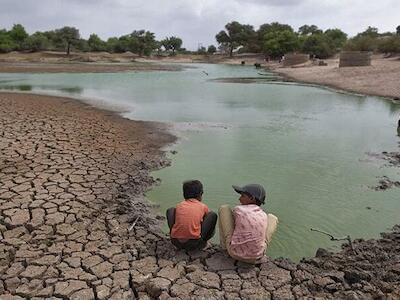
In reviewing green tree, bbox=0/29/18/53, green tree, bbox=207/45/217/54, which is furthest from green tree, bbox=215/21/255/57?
green tree, bbox=0/29/18/53

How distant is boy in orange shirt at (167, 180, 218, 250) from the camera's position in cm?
412

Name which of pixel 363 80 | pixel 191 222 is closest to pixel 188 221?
pixel 191 222

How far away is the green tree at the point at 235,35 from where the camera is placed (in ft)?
276

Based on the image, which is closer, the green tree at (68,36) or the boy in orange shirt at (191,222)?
the boy in orange shirt at (191,222)

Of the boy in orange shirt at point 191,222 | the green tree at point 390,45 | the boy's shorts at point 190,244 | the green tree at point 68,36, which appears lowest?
the boy's shorts at point 190,244

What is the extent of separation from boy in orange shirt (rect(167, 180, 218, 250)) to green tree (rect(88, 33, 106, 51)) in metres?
81.0

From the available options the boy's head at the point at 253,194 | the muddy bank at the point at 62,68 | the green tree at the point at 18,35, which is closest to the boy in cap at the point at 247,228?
the boy's head at the point at 253,194

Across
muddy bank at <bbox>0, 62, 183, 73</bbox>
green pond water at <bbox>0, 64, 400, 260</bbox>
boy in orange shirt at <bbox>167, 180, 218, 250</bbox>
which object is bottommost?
green pond water at <bbox>0, 64, 400, 260</bbox>

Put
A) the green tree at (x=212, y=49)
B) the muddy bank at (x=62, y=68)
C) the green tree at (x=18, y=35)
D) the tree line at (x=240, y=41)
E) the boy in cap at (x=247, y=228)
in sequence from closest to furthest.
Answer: the boy in cap at (x=247, y=228) → the muddy bank at (x=62, y=68) → the tree line at (x=240, y=41) → the green tree at (x=18, y=35) → the green tree at (x=212, y=49)

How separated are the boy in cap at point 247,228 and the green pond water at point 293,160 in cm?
80

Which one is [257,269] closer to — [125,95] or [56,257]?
[56,257]

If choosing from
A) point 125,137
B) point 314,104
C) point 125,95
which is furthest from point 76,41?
point 125,137

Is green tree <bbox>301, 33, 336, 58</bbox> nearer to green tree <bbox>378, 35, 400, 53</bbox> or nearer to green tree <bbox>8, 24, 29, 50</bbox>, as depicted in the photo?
green tree <bbox>378, 35, 400, 53</bbox>

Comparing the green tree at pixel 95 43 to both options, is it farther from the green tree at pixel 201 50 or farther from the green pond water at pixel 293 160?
the green pond water at pixel 293 160
